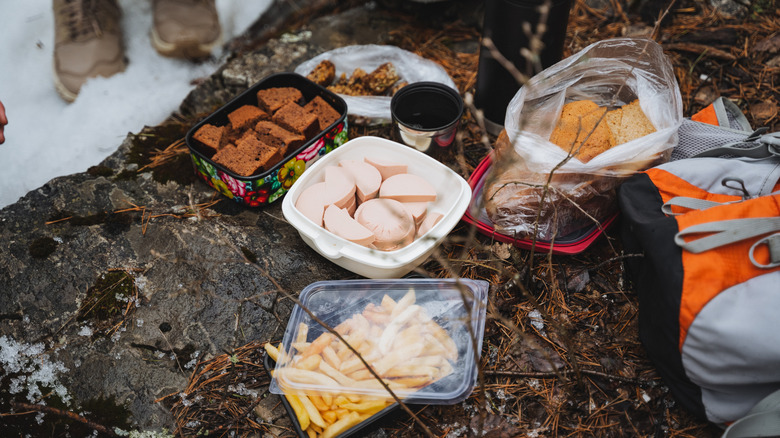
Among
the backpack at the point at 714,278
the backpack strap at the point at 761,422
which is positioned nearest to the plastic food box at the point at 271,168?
the backpack at the point at 714,278

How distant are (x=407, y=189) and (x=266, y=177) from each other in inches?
22.8

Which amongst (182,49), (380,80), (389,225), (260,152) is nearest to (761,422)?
(389,225)

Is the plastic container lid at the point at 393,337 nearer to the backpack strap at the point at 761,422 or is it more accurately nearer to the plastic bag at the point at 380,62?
the backpack strap at the point at 761,422

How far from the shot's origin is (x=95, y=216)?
2.04 meters

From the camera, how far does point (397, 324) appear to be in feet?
5.24

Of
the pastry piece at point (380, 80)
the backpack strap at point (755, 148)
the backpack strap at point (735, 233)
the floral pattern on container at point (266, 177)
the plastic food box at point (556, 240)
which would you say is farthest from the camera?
the pastry piece at point (380, 80)

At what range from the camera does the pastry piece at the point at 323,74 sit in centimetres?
251

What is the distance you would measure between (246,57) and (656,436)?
107 inches

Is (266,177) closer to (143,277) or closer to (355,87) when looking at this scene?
(143,277)

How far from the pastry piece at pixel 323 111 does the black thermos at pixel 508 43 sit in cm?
73

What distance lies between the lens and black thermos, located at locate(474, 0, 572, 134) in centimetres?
202

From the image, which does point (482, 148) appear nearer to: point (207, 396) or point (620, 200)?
point (620, 200)

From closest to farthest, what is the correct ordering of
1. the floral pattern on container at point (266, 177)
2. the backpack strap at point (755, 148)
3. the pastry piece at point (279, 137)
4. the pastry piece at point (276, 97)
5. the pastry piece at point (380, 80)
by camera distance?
the backpack strap at point (755, 148), the floral pattern on container at point (266, 177), the pastry piece at point (279, 137), the pastry piece at point (276, 97), the pastry piece at point (380, 80)

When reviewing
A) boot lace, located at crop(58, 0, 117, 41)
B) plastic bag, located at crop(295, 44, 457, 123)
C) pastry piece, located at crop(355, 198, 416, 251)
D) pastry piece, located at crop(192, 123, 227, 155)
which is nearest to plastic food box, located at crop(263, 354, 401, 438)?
pastry piece, located at crop(355, 198, 416, 251)
